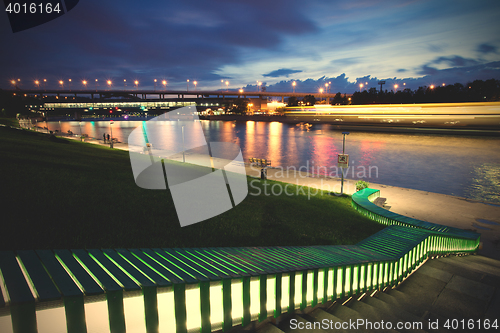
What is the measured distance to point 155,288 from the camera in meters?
2.27

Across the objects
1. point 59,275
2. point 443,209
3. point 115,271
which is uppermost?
point 59,275

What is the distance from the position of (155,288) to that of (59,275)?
78 centimetres

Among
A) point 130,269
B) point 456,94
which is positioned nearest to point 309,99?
point 456,94

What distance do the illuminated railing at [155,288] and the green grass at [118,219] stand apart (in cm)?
232

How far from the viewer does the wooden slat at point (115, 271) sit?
2.20 m

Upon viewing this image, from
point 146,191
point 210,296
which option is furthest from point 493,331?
point 146,191

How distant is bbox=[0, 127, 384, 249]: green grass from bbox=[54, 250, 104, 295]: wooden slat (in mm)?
2535

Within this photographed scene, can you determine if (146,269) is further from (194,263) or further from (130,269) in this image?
(194,263)

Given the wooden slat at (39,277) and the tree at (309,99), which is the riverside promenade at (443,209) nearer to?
the wooden slat at (39,277)

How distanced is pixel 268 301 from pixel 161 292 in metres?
1.46

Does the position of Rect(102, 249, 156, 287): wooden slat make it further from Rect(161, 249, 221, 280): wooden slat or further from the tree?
the tree

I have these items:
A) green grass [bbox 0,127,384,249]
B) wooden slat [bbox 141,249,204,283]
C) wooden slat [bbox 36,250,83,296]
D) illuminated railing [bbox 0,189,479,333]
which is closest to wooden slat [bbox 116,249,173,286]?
illuminated railing [bbox 0,189,479,333]

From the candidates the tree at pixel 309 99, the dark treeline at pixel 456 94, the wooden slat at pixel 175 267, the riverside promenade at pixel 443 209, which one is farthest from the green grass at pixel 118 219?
the tree at pixel 309 99

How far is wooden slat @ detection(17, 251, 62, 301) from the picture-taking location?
1868 mm
